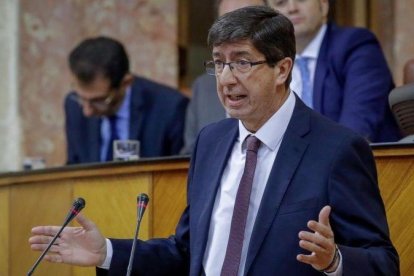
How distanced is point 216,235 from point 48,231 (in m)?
0.54

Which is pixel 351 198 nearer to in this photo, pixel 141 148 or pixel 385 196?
pixel 385 196

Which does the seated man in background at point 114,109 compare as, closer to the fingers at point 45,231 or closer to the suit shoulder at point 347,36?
the suit shoulder at point 347,36

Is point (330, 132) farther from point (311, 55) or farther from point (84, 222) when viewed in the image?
point (311, 55)

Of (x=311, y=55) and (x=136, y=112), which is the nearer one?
(x=311, y=55)

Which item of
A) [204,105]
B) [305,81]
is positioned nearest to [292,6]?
[305,81]

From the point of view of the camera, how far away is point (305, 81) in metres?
5.56

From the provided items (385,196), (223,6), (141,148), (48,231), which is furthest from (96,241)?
(141,148)

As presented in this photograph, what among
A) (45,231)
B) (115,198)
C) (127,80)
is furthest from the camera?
(127,80)

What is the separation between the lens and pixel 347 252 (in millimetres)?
3570

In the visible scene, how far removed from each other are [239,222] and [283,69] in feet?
1.65

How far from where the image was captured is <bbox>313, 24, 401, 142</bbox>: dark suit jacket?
17.6 feet

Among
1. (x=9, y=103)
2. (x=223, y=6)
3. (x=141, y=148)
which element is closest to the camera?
(x=223, y=6)

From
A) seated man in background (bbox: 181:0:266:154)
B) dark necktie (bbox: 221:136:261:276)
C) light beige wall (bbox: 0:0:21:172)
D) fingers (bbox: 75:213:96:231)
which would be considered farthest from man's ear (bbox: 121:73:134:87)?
dark necktie (bbox: 221:136:261:276)

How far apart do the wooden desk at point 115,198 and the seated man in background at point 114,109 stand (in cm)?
99
